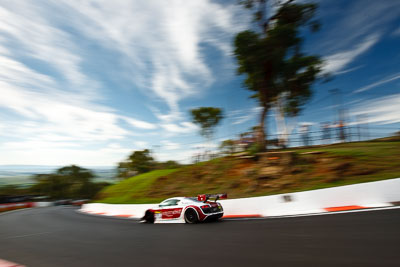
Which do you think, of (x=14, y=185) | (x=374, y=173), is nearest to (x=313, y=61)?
(x=374, y=173)

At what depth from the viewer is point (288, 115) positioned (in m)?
22.4

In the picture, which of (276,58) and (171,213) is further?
(276,58)

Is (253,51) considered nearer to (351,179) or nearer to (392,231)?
(351,179)

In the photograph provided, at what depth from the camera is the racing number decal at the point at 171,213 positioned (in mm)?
10836

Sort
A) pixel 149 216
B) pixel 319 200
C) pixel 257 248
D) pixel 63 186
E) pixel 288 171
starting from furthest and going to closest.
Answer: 1. pixel 63 186
2. pixel 288 171
3. pixel 149 216
4. pixel 319 200
5. pixel 257 248

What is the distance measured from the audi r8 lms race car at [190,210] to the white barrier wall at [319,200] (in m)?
1.89

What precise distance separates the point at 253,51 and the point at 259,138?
672cm

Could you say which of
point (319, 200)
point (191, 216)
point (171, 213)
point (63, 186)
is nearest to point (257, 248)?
point (191, 216)

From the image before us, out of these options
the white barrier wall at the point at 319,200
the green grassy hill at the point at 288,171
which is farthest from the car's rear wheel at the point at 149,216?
the green grassy hill at the point at 288,171

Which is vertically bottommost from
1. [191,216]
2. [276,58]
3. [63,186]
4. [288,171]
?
[191,216]

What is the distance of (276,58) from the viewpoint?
18.6 meters

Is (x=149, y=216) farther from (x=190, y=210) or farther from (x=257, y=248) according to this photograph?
(x=257, y=248)

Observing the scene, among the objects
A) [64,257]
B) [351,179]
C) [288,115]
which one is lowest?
[64,257]

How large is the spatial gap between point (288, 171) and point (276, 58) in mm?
8340
